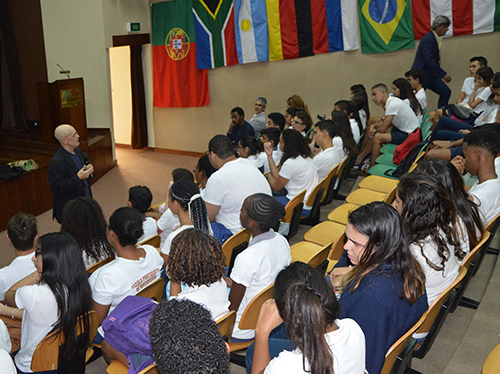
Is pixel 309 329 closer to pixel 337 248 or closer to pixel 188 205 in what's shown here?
pixel 188 205

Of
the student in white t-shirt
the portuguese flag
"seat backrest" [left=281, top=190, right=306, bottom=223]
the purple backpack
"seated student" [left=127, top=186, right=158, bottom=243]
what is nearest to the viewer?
the student in white t-shirt

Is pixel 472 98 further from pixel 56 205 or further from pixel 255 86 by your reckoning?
pixel 56 205

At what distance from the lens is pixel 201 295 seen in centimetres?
225

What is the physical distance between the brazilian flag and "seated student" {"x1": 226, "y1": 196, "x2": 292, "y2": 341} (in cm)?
514

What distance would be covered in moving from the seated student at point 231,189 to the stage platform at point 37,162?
3418mm

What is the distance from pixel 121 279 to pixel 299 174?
7.33 feet

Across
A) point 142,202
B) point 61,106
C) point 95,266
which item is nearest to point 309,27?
point 61,106

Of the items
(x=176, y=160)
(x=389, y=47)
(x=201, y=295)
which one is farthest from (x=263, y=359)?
(x=176, y=160)

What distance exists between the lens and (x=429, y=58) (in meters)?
6.14

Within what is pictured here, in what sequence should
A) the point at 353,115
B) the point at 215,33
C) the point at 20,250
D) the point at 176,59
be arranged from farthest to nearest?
the point at 176,59 → the point at 215,33 → the point at 353,115 → the point at 20,250

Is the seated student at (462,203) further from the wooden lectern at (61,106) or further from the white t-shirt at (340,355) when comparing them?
the wooden lectern at (61,106)

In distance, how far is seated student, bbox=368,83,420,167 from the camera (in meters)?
5.34

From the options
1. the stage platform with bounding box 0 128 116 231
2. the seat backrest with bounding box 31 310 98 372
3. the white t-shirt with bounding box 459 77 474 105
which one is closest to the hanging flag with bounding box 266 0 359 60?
the white t-shirt with bounding box 459 77 474 105

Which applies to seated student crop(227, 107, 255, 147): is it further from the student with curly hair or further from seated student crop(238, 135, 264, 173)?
the student with curly hair
